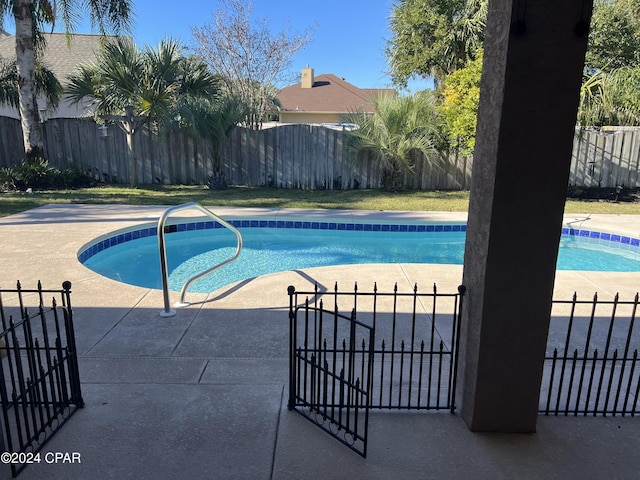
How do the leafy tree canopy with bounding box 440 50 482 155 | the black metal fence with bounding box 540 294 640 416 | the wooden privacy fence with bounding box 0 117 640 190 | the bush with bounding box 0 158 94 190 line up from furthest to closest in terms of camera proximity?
1. the wooden privacy fence with bounding box 0 117 640 190
2. the leafy tree canopy with bounding box 440 50 482 155
3. the bush with bounding box 0 158 94 190
4. the black metal fence with bounding box 540 294 640 416

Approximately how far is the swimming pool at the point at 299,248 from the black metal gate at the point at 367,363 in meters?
3.40

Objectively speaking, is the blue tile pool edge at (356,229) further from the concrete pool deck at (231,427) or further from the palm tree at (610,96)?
the palm tree at (610,96)

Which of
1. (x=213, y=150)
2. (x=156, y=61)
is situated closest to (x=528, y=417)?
(x=213, y=150)

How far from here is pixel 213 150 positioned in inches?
479

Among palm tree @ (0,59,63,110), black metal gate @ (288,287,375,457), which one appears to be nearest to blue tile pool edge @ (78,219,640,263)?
black metal gate @ (288,287,375,457)

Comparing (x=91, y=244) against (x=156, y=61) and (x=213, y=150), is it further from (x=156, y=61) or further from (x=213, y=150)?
(x=156, y=61)

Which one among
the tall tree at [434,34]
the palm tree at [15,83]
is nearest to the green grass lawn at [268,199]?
the palm tree at [15,83]

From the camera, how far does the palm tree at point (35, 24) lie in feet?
34.9

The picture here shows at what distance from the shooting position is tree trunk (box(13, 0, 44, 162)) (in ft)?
34.7

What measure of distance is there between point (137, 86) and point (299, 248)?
6.59 m

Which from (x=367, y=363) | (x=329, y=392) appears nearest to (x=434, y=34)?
(x=367, y=363)

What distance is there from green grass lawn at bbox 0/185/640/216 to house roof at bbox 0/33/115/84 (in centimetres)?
1109

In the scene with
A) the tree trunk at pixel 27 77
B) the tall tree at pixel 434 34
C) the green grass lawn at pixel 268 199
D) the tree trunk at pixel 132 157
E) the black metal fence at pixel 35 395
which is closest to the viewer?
the black metal fence at pixel 35 395

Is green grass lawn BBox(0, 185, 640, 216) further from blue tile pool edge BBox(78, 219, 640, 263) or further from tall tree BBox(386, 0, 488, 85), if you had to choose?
tall tree BBox(386, 0, 488, 85)
